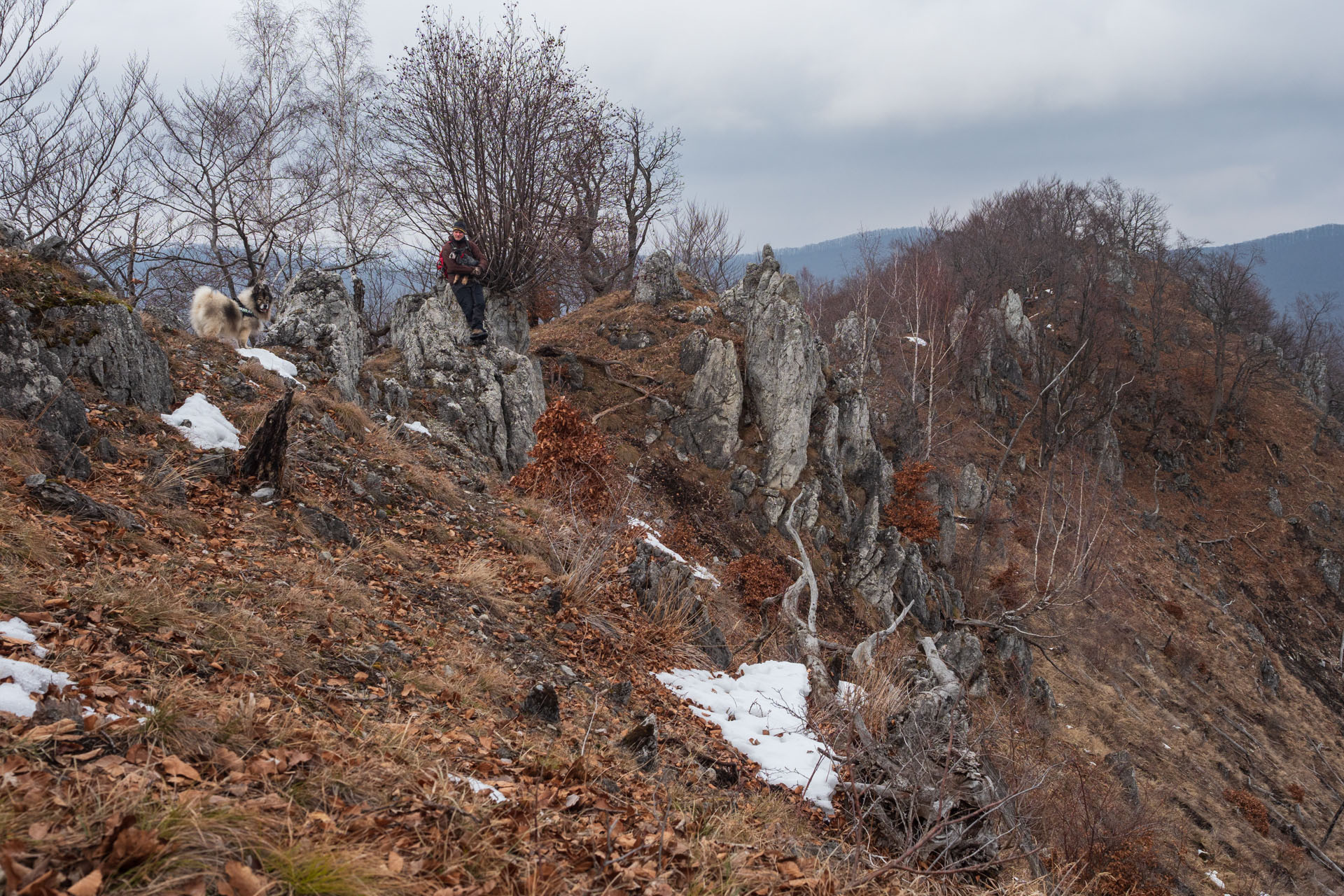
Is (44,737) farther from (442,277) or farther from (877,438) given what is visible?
(877,438)

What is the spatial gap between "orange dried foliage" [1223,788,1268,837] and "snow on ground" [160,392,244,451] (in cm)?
2336

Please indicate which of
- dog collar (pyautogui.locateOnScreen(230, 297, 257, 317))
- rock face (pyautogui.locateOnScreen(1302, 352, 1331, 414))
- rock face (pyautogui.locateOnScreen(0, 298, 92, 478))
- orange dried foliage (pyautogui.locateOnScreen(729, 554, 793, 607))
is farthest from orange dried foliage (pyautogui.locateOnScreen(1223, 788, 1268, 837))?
rock face (pyautogui.locateOnScreen(1302, 352, 1331, 414))

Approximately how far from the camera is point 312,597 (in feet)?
13.9

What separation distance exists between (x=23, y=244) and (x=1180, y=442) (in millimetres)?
42890

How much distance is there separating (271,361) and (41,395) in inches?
156

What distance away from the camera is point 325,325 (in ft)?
33.2

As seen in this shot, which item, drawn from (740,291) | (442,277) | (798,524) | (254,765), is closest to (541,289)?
(442,277)

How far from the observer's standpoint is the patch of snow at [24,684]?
7.32ft

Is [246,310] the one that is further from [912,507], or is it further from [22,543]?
[912,507]

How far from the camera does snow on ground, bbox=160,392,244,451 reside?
5.94 meters

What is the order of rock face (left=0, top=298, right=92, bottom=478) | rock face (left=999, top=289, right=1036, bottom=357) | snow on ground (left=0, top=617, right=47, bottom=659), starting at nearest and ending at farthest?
snow on ground (left=0, top=617, right=47, bottom=659), rock face (left=0, top=298, right=92, bottom=478), rock face (left=999, top=289, right=1036, bottom=357)

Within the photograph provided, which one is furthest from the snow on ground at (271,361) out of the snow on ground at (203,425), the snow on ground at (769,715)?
the snow on ground at (769,715)

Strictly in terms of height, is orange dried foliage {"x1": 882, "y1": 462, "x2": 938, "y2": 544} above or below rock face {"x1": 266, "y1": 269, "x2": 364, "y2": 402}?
below

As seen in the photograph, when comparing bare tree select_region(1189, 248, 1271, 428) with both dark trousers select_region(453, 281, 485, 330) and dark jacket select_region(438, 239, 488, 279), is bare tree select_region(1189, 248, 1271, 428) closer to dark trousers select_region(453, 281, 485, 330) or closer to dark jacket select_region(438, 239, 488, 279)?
dark trousers select_region(453, 281, 485, 330)
